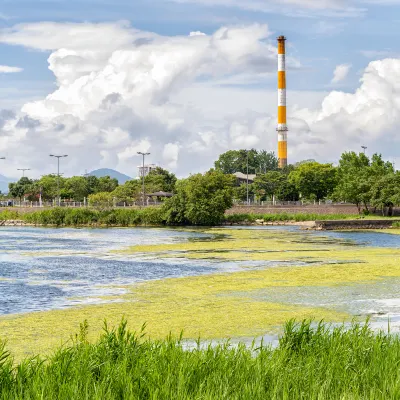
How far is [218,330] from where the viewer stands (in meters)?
19.7

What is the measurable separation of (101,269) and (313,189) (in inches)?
3699

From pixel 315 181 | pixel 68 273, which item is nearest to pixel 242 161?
pixel 315 181

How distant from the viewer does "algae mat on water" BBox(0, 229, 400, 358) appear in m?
19.6

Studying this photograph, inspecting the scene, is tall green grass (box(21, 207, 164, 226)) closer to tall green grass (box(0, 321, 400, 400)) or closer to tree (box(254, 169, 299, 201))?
tree (box(254, 169, 299, 201))

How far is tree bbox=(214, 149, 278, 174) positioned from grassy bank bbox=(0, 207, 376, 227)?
85.0 m

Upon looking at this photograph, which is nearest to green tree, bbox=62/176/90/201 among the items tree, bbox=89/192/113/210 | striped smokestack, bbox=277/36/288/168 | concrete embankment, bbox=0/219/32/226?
tree, bbox=89/192/113/210

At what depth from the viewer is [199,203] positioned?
9900cm

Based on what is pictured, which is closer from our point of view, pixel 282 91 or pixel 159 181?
pixel 282 91

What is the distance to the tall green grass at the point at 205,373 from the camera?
10.1 m

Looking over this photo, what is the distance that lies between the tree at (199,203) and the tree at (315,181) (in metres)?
29.0

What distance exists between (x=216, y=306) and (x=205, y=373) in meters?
13.0

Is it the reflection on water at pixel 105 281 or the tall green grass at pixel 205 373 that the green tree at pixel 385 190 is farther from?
the tall green grass at pixel 205 373

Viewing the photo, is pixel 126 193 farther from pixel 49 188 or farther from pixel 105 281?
pixel 105 281

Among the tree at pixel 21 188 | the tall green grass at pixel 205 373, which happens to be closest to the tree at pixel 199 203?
the tree at pixel 21 188
